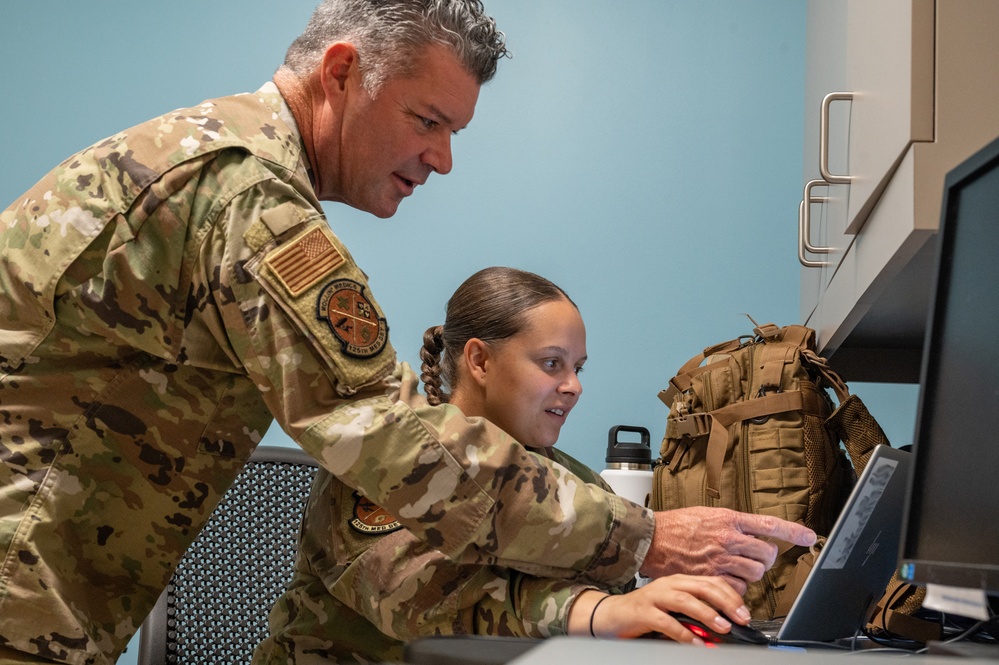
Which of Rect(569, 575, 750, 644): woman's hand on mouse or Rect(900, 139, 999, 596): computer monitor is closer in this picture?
Rect(900, 139, 999, 596): computer monitor

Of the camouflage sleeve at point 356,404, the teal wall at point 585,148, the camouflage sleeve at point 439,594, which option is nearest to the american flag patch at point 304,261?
the camouflage sleeve at point 356,404

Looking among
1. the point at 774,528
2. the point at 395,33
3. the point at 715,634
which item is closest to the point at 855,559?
the point at 774,528

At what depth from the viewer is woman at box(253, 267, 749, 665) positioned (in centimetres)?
92

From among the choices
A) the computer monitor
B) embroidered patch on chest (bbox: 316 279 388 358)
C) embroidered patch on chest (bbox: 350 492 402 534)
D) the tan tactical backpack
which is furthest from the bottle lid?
the computer monitor

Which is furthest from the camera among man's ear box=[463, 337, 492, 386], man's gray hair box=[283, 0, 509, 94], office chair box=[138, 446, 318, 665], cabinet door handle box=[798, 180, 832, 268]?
man's ear box=[463, 337, 492, 386]

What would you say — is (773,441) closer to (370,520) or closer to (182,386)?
Result: (370,520)

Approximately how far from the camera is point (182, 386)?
100cm

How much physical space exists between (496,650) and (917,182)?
59 cm

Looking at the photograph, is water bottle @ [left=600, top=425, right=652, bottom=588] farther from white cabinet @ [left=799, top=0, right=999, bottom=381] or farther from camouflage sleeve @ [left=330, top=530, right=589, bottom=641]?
camouflage sleeve @ [left=330, top=530, right=589, bottom=641]

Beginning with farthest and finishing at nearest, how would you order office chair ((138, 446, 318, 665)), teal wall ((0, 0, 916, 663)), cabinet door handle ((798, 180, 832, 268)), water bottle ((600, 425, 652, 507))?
teal wall ((0, 0, 916, 663)) < water bottle ((600, 425, 652, 507)) < cabinet door handle ((798, 180, 832, 268)) < office chair ((138, 446, 318, 665))

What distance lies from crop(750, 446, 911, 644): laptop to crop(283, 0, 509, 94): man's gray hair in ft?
2.00

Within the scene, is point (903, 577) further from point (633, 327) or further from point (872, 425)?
point (633, 327)

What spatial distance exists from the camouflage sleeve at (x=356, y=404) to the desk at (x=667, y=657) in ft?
1.50

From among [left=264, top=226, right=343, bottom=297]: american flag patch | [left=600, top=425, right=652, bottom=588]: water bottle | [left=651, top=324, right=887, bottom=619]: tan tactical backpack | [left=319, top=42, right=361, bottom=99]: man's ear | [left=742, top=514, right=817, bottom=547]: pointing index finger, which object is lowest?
[left=600, top=425, right=652, bottom=588]: water bottle
